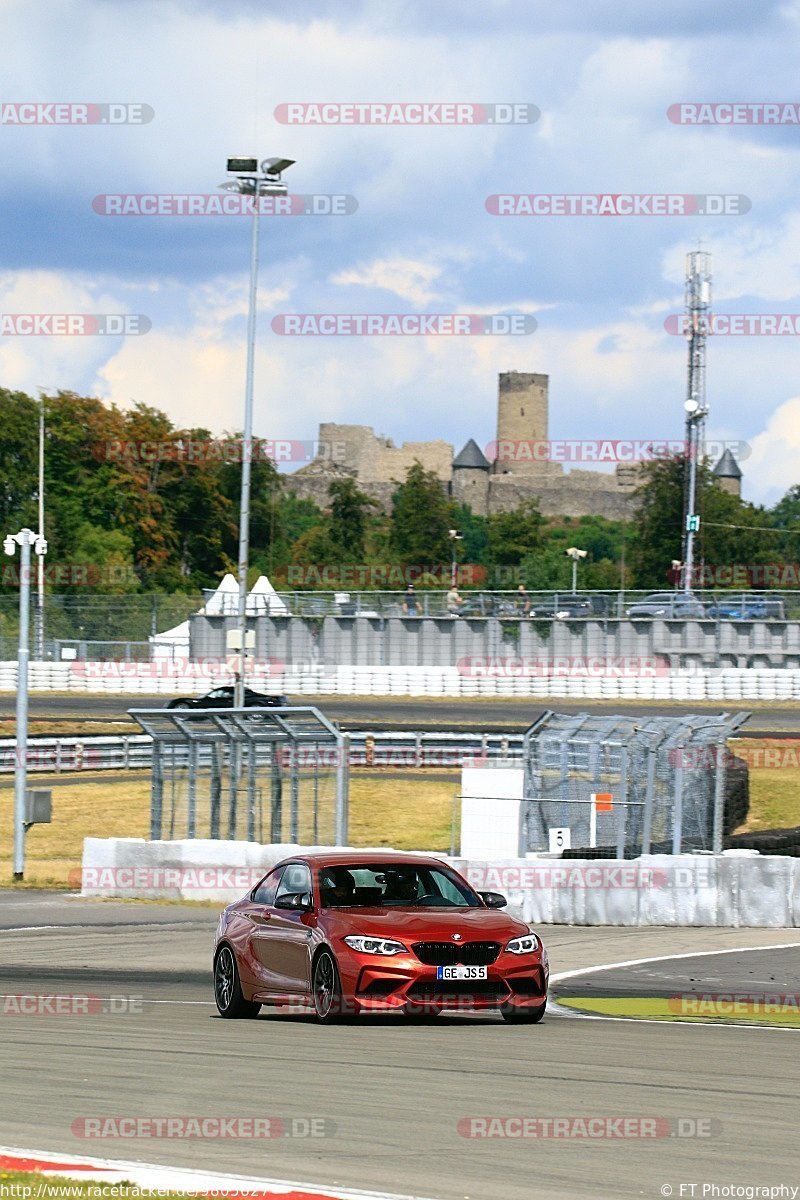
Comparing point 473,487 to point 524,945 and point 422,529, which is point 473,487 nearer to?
point 422,529

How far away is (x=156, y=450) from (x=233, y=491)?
1289cm

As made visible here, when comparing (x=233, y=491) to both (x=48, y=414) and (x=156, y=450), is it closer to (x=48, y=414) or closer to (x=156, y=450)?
(x=156, y=450)

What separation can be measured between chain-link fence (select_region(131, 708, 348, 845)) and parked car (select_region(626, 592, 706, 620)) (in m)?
33.0

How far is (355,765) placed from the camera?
40625 mm

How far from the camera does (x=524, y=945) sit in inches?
446

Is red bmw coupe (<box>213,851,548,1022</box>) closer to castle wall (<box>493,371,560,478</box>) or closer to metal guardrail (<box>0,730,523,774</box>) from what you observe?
metal guardrail (<box>0,730,523,774</box>)

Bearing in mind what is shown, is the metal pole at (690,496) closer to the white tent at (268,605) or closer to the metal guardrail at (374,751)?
the white tent at (268,605)

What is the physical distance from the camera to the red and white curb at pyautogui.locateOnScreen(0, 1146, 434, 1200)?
20.4 feet

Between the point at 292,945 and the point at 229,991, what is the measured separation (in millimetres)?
938

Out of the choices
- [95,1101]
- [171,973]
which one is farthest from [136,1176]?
[171,973]

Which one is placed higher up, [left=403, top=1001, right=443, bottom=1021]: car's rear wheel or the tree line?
the tree line

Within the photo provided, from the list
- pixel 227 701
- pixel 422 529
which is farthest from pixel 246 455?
pixel 422 529

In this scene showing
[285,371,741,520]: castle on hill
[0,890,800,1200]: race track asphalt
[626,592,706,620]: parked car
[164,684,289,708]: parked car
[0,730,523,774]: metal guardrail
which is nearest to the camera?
[0,890,800,1200]: race track asphalt

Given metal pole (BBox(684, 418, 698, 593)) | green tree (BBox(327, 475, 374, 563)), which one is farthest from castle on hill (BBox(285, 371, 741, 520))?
metal pole (BBox(684, 418, 698, 593))
